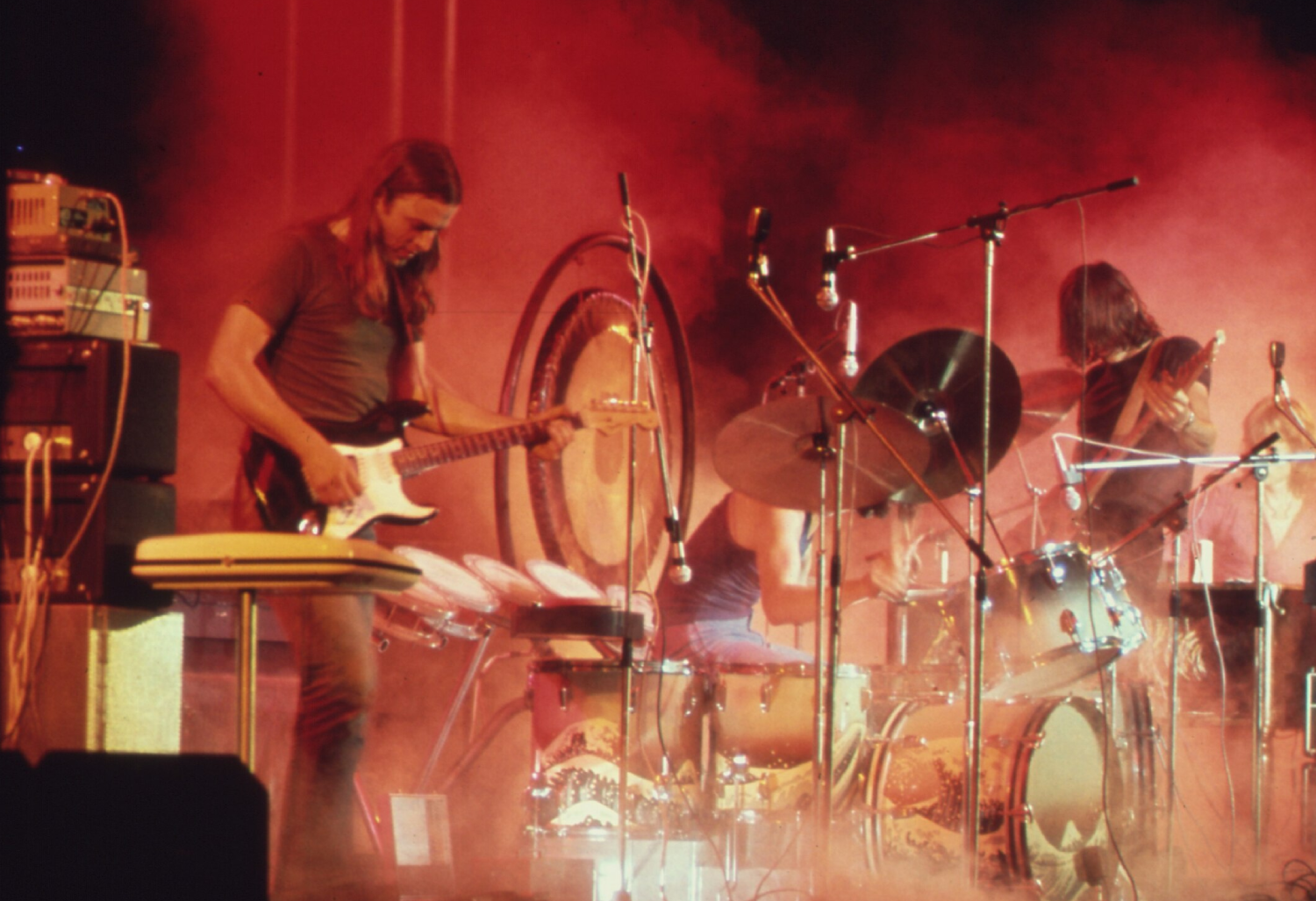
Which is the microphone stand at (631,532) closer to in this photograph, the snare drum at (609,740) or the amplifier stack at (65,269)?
the snare drum at (609,740)

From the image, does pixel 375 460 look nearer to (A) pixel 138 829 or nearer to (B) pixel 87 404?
(B) pixel 87 404

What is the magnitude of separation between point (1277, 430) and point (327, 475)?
165 inches

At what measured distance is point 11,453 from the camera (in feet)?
10.2

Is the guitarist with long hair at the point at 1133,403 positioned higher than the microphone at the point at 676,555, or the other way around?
the guitarist with long hair at the point at 1133,403

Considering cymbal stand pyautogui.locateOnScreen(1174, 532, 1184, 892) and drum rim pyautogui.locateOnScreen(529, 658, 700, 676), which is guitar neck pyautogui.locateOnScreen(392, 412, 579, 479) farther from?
cymbal stand pyautogui.locateOnScreen(1174, 532, 1184, 892)

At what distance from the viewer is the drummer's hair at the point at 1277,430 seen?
5801 mm

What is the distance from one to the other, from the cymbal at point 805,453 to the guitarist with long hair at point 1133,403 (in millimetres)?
1726

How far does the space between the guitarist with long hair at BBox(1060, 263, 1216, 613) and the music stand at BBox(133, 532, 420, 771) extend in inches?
142

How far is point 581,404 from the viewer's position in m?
5.21

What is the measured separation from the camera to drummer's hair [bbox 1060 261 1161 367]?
579 centimetres

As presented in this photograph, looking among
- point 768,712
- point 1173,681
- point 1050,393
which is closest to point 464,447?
point 768,712

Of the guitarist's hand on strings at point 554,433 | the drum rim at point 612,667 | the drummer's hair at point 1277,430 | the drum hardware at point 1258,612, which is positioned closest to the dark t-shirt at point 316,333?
the guitarist's hand on strings at point 554,433

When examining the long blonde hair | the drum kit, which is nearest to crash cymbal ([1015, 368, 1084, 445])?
the drum kit

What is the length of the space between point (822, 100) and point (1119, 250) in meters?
1.46
